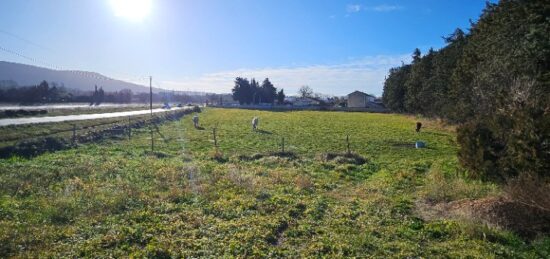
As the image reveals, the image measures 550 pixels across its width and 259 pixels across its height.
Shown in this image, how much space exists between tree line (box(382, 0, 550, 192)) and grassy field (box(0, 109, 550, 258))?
1496mm

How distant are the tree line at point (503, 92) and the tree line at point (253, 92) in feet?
290

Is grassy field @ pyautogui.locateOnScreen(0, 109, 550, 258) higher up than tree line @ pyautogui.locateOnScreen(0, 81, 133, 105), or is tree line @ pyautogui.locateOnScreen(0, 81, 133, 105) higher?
tree line @ pyautogui.locateOnScreen(0, 81, 133, 105)

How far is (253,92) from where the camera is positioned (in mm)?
141625

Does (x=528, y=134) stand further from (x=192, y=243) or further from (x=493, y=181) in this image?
(x=192, y=243)

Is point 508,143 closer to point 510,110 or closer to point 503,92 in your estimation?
point 510,110

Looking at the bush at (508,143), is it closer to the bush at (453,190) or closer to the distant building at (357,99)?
the bush at (453,190)

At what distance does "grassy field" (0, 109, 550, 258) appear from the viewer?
953 centimetres

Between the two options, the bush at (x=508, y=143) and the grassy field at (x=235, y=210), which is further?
the bush at (x=508, y=143)

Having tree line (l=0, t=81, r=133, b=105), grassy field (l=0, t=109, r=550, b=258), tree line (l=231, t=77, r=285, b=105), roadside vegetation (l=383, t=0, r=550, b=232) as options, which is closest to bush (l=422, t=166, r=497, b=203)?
grassy field (l=0, t=109, r=550, b=258)

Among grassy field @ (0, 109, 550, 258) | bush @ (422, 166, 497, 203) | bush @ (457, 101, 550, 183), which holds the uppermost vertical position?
bush @ (457, 101, 550, 183)

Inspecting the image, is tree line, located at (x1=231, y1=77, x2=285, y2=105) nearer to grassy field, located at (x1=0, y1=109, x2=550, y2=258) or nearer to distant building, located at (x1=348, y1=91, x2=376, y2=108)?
distant building, located at (x1=348, y1=91, x2=376, y2=108)

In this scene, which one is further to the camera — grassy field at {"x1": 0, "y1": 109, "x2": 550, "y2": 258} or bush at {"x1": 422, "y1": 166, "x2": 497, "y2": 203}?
bush at {"x1": 422, "y1": 166, "x2": 497, "y2": 203}

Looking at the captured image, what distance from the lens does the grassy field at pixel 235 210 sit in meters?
9.53

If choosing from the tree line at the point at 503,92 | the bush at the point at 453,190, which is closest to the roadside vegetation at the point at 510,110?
the tree line at the point at 503,92
